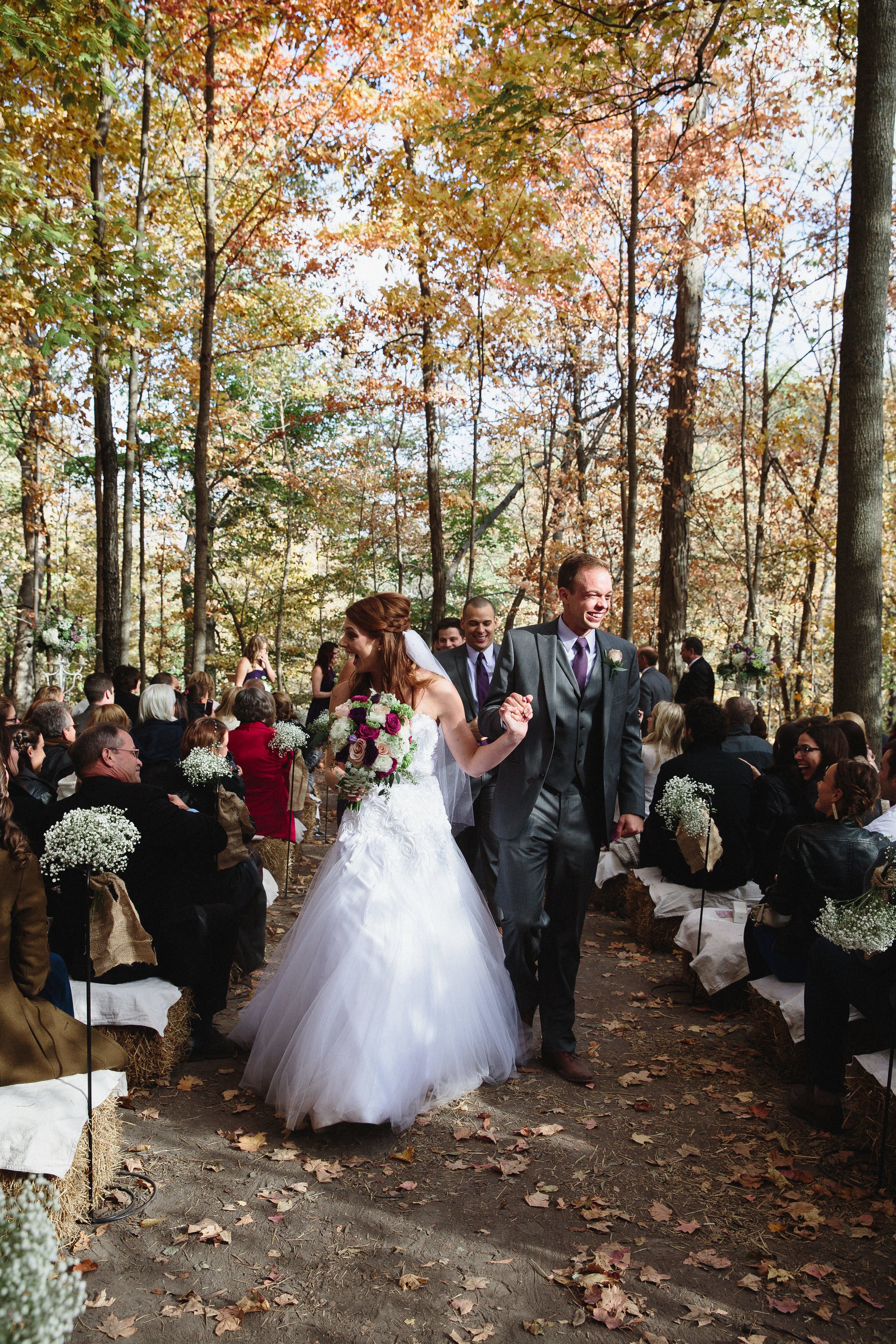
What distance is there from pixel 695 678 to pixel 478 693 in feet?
9.69

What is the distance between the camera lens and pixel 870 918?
378 cm

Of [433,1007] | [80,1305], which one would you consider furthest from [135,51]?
[80,1305]

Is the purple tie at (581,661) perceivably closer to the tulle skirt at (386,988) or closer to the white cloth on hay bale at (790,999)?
the tulle skirt at (386,988)

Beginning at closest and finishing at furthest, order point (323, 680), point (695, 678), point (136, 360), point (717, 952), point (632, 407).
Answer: point (717, 952) → point (695, 678) → point (632, 407) → point (323, 680) → point (136, 360)

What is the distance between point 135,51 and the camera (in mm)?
8266

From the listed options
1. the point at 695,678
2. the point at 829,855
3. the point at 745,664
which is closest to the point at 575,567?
the point at 829,855

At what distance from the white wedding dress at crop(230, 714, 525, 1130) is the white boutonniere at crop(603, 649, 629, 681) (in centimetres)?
95

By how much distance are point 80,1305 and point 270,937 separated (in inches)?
240

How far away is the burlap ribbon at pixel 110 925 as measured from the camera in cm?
423

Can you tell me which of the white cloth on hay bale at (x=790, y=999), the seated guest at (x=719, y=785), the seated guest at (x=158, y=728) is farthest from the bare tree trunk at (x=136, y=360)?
the white cloth on hay bale at (x=790, y=999)

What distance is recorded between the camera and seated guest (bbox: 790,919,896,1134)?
4.13 metres

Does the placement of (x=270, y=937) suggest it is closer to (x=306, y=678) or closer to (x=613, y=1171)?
(x=613, y=1171)

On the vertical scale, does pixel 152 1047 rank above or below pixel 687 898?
below

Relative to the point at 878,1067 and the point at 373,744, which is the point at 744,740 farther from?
the point at 373,744
